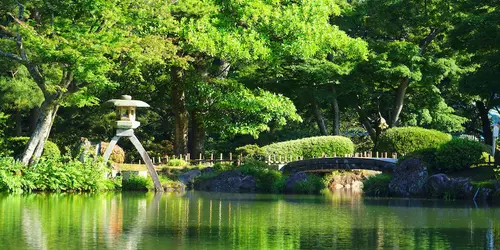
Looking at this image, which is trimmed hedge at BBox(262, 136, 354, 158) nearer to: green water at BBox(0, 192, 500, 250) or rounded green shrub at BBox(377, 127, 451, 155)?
rounded green shrub at BBox(377, 127, 451, 155)

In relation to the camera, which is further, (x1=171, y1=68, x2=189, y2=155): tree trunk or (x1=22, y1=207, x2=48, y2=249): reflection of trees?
(x1=171, y1=68, x2=189, y2=155): tree trunk

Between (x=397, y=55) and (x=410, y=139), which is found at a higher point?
(x=397, y=55)

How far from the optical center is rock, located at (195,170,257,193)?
33625 millimetres

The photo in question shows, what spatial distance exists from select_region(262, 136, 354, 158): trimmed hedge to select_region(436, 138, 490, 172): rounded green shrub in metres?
7.63

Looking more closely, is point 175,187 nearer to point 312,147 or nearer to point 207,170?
point 207,170

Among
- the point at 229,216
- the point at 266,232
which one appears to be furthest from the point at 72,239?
the point at 229,216

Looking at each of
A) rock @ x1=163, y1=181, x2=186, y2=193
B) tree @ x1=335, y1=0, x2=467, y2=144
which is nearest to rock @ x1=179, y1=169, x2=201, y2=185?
rock @ x1=163, y1=181, x2=186, y2=193

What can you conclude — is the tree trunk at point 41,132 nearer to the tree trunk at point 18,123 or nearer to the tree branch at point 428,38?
the tree trunk at point 18,123

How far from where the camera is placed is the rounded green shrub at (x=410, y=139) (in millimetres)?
36125

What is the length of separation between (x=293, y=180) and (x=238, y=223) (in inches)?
534

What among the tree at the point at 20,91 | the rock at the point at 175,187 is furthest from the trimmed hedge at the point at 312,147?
the tree at the point at 20,91

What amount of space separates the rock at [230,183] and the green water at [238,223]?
483 centimetres

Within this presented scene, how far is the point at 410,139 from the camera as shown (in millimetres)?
36344

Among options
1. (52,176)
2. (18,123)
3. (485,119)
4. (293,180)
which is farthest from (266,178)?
(485,119)
